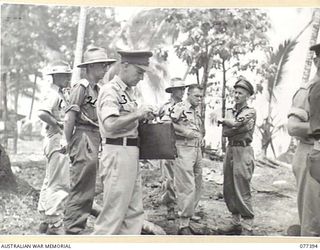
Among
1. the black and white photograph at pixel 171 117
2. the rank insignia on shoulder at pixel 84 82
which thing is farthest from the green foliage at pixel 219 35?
the rank insignia on shoulder at pixel 84 82

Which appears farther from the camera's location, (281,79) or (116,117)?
(281,79)

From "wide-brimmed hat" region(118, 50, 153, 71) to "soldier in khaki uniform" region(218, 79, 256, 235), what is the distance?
34 centimetres

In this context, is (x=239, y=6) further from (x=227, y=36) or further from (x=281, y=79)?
(x=281, y=79)

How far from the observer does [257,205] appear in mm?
1849

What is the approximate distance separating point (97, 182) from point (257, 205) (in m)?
0.58

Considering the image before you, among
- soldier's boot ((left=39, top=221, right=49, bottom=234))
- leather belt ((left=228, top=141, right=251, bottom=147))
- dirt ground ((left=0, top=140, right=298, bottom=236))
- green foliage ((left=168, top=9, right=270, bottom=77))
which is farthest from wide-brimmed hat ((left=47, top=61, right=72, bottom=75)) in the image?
leather belt ((left=228, top=141, right=251, bottom=147))

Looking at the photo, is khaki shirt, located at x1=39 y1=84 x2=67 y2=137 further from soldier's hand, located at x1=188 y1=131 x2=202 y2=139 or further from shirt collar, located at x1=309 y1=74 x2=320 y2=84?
shirt collar, located at x1=309 y1=74 x2=320 y2=84

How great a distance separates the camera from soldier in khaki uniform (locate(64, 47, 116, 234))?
177cm

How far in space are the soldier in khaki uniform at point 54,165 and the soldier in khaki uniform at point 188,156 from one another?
398mm

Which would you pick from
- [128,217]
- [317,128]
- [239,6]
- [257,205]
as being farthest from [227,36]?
[128,217]

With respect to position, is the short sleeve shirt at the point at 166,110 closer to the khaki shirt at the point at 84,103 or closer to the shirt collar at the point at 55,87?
the khaki shirt at the point at 84,103

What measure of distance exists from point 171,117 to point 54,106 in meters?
0.42

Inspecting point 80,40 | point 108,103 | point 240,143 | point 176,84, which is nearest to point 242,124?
point 240,143

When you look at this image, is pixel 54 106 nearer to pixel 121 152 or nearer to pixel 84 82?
pixel 84 82
